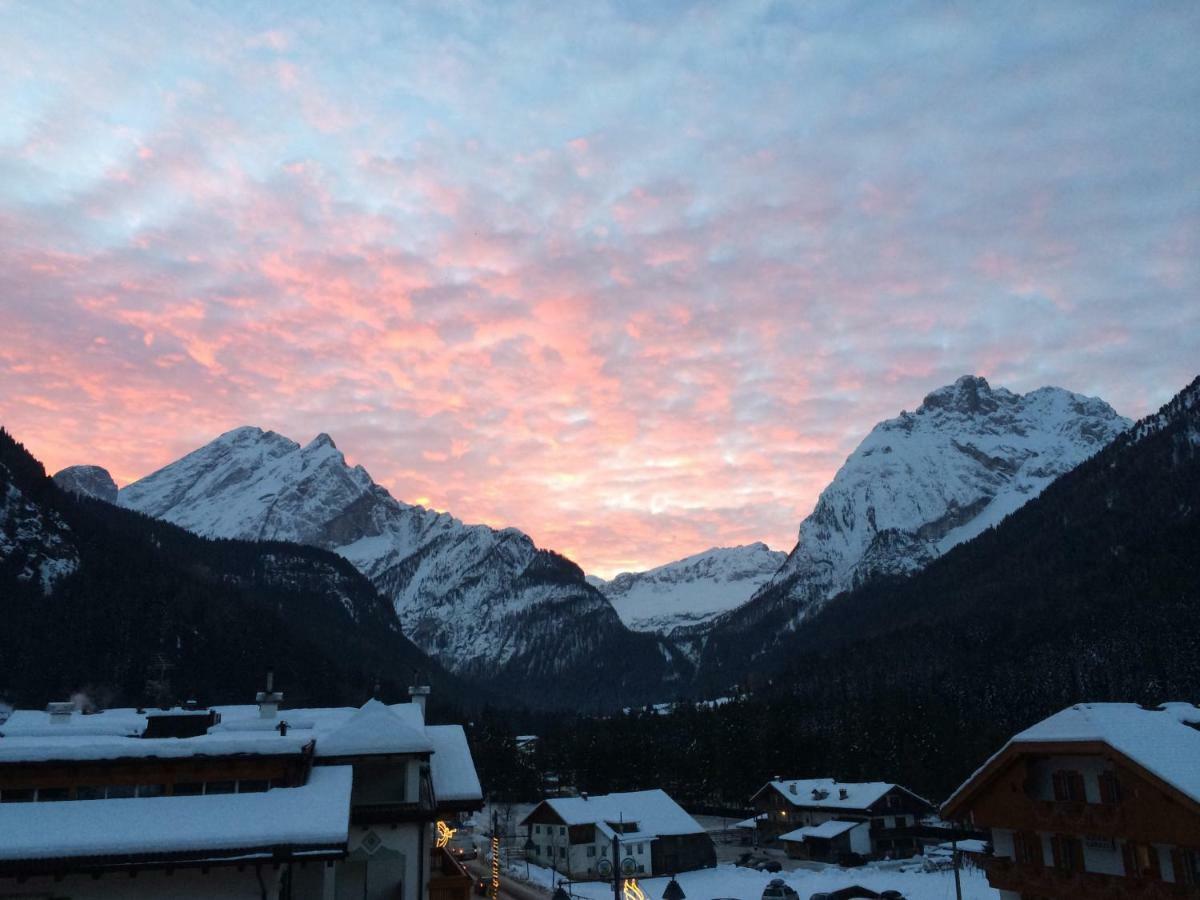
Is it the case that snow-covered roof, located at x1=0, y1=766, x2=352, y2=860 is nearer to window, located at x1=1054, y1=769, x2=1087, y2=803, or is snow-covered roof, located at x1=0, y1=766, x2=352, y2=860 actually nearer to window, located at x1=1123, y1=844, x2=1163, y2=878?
→ window, located at x1=1054, y1=769, x2=1087, y2=803

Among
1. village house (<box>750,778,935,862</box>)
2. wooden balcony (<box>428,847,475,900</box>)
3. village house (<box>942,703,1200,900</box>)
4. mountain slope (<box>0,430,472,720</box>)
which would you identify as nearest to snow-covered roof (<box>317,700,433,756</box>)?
wooden balcony (<box>428,847,475,900</box>)

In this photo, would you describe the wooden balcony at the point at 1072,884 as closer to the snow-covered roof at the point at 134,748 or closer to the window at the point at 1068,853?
the window at the point at 1068,853

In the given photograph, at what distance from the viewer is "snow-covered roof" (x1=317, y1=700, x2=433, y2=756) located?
1214 inches

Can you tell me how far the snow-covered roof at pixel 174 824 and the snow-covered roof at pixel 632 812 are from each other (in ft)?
200

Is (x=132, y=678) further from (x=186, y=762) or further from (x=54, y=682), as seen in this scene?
(x=186, y=762)

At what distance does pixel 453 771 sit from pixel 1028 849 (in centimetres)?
2112

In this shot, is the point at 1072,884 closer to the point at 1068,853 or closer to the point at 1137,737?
the point at 1068,853

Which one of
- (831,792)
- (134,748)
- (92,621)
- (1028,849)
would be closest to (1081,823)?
(1028,849)

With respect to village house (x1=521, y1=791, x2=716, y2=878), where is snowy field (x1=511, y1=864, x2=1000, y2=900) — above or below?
below

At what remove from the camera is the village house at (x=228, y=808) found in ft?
80.5

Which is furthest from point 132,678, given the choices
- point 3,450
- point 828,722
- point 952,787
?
point 952,787

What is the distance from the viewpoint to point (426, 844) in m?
31.5

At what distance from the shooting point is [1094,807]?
30.4 meters

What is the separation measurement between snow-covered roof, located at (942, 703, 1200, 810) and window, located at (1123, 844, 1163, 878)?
289 cm
